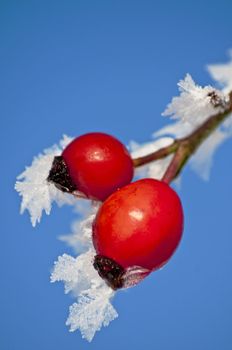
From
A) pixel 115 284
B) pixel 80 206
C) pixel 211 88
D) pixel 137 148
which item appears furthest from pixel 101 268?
pixel 137 148

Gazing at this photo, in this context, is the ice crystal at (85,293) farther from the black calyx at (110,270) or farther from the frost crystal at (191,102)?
the frost crystal at (191,102)

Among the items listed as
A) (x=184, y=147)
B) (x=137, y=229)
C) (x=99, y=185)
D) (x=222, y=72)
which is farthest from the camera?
(x=222, y=72)

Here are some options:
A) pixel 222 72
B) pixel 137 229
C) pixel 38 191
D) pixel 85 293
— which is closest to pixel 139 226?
pixel 137 229

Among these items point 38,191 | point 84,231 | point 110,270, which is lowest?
point 110,270

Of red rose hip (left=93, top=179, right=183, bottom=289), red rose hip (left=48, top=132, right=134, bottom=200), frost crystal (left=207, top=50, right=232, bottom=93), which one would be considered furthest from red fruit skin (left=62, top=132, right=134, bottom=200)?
frost crystal (left=207, top=50, right=232, bottom=93)

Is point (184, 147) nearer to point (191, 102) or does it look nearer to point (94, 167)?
point (191, 102)

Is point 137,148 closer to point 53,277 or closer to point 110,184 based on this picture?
point 110,184
